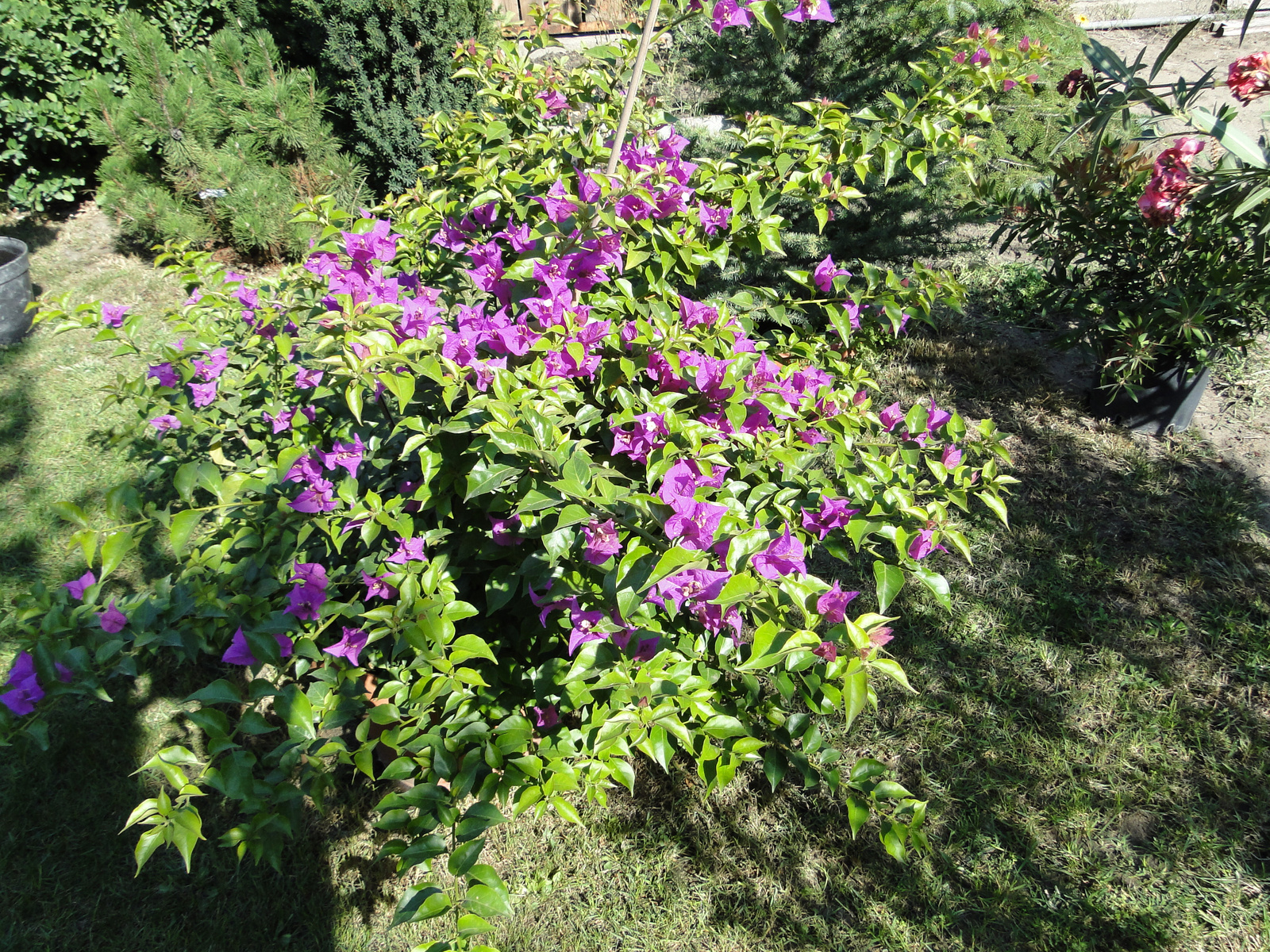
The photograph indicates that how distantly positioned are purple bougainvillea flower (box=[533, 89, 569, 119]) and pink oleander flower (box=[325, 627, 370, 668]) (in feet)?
5.52

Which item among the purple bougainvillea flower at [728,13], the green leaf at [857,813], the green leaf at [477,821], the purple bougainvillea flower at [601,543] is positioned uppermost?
the purple bougainvillea flower at [728,13]

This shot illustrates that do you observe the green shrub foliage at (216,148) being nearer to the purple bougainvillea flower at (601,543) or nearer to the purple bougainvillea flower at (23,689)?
the purple bougainvillea flower at (23,689)

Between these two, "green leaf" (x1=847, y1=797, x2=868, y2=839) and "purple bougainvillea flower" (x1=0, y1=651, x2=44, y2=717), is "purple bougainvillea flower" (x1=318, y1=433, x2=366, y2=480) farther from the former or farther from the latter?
"green leaf" (x1=847, y1=797, x2=868, y2=839)

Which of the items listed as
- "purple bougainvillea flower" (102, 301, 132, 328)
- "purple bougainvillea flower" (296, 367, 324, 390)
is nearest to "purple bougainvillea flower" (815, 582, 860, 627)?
"purple bougainvillea flower" (296, 367, 324, 390)

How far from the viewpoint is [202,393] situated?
183 cm

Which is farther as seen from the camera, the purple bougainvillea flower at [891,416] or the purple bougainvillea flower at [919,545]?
the purple bougainvillea flower at [891,416]

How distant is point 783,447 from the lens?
4.90ft

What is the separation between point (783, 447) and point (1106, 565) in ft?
6.54

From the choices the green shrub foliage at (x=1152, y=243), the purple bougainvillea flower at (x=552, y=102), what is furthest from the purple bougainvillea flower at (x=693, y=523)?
the green shrub foliage at (x=1152, y=243)

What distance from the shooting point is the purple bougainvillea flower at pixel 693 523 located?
105cm

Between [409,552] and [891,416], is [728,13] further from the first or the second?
[409,552]

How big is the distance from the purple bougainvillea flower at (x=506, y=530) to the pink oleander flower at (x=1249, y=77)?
3.31 m

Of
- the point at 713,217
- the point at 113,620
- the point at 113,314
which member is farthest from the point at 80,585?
the point at 713,217

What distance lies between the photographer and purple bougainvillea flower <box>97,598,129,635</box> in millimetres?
1174
